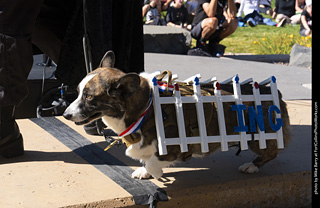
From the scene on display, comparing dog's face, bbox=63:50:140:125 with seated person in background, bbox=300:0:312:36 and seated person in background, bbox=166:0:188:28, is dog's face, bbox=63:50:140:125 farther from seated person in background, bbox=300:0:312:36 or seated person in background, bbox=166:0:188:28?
seated person in background, bbox=166:0:188:28

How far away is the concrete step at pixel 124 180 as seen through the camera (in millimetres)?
2935

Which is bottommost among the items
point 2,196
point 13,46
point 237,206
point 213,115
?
point 237,206

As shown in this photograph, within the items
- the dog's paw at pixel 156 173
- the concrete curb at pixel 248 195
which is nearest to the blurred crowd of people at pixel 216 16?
the concrete curb at pixel 248 195

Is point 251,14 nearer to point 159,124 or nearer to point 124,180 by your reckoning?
point 124,180

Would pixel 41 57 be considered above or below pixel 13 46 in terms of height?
below

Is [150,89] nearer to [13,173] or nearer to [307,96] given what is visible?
[13,173]

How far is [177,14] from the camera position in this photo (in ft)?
49.4

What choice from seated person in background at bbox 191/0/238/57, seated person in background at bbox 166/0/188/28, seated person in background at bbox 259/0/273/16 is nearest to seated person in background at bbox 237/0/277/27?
seated person in background at bbox 259/0/273/16

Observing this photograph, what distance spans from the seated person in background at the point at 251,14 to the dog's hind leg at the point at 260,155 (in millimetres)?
13715

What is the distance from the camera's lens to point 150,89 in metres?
2.95

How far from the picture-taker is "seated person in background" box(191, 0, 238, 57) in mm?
9906

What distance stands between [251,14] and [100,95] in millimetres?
14848

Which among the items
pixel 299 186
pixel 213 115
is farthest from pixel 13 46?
pixel 299 186

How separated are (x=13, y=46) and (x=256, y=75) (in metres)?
4.94
